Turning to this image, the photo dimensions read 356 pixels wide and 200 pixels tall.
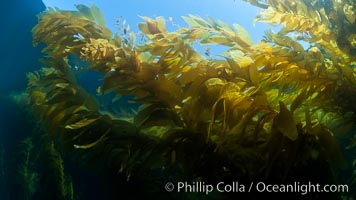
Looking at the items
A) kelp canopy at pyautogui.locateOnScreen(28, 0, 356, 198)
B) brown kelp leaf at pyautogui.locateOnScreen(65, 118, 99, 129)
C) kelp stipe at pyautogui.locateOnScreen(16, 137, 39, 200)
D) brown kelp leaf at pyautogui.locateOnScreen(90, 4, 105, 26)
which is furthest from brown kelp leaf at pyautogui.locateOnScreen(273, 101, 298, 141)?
kelp stipe at pyautogui.locateOnScreen(16, 137, 39, 200)

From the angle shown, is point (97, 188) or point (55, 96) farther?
point (97, 188)

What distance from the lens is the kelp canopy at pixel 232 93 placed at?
4.27 ft

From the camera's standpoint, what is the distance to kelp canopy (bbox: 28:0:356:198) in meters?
1.30

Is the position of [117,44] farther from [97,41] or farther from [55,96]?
[55,96]

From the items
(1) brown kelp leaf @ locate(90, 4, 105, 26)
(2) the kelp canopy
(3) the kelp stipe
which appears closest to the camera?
(2) the kelp canopy

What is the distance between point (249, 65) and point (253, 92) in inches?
4.7

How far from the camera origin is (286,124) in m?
1.22

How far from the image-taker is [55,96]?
1.60 meters

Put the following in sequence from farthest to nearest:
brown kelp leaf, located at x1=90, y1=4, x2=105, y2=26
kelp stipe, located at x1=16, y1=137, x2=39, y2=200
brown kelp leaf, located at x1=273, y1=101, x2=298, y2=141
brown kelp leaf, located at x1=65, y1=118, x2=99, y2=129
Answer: kelp stipe, located at x1=16, y1=137, x2=39, y2=200
brown kelp leaf, located at x1=90, y1=4, x2=105, y2=26
brown kelp leaf, located at x1=65, y1=118, x2=99, y2=129
brown kelp leaf, located at x1=273, y1=101, x2=298, y2=141

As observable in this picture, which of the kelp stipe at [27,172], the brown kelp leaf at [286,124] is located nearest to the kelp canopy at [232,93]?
the brown kelp leaf at [286,124]

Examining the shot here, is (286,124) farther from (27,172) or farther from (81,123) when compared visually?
(27,172)

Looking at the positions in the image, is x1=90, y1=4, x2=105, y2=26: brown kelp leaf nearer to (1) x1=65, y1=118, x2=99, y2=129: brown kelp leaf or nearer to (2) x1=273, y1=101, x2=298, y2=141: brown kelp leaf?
(1) x1=65, y1=118, x2=99, y2=129: brown kelp leaf

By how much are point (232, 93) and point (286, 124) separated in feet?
0.84

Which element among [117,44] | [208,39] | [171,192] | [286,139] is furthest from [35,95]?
[286,139]
